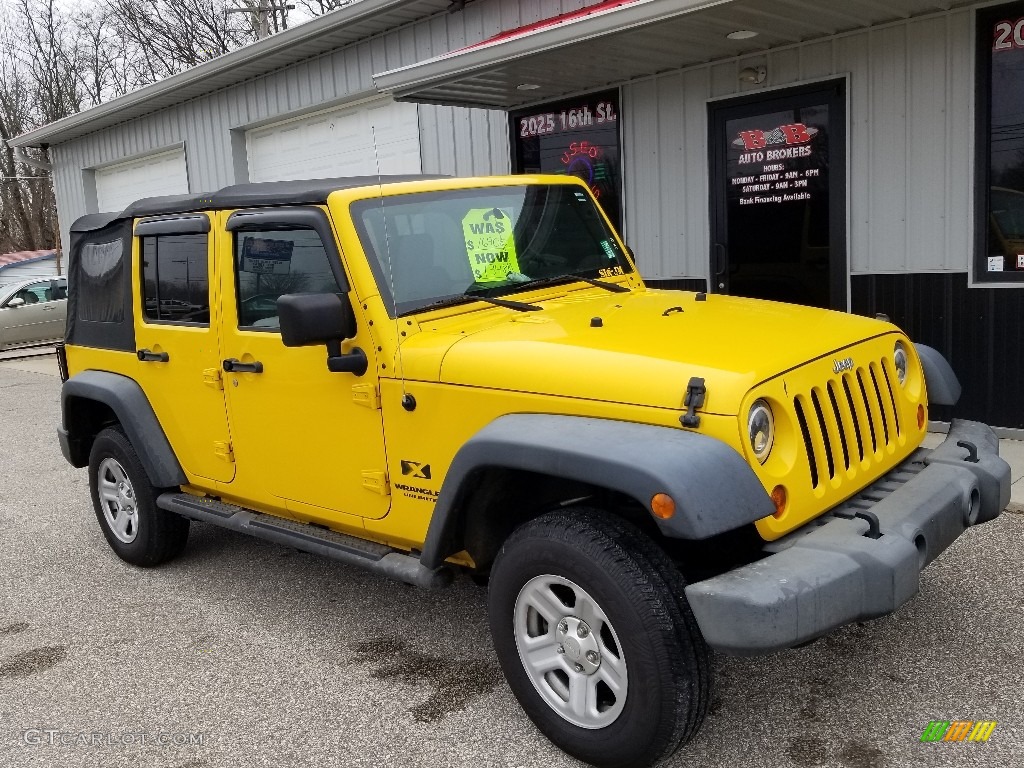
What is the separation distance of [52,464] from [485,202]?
19.0 ft

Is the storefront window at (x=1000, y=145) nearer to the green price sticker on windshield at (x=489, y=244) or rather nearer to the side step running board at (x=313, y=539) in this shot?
the green price sticker on windshield at (x=489, y=244)

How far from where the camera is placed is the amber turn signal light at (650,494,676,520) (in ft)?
8.39

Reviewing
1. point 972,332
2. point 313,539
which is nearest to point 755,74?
point 972,332

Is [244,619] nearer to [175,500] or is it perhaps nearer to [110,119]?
[175,500]

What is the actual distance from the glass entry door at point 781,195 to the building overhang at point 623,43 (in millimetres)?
527

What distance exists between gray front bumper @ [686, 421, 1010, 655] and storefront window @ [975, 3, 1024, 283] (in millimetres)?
4107

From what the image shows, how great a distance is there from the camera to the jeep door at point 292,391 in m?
3.66

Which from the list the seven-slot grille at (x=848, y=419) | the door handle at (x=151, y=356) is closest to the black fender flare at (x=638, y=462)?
the seven-slot grille at (x=848, y=419)

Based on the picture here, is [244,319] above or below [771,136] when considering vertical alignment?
below

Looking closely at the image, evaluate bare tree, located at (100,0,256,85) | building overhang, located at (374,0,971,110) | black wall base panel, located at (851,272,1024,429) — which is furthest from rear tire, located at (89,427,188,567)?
bare tree, located at (100,0,256,85)

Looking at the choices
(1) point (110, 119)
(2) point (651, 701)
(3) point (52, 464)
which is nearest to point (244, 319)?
(2) point (651, 701)

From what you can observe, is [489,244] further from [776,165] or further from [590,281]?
[776,165]

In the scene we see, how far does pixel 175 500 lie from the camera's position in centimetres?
466

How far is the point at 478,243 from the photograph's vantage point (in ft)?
12.8
